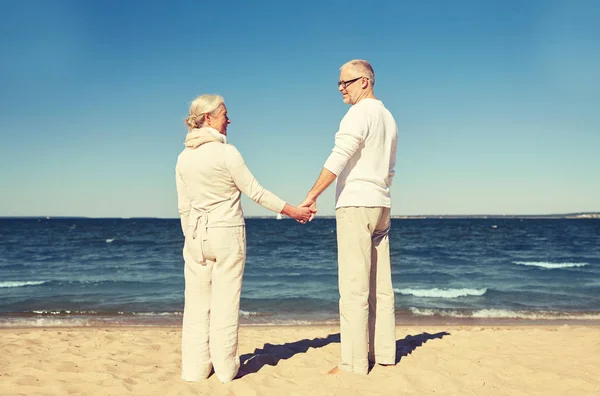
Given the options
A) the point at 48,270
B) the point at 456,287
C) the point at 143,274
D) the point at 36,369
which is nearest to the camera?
the point at 36,369

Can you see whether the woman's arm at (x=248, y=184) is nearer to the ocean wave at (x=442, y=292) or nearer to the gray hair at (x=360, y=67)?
the gray hair at (x=360, y=67)

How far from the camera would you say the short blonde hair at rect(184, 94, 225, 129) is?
11.4ft

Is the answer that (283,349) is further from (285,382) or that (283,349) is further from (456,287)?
(456,287)

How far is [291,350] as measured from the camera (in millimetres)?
5004

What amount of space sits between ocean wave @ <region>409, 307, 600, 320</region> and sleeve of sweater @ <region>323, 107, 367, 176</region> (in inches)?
268

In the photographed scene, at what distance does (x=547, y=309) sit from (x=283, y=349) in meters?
7.64

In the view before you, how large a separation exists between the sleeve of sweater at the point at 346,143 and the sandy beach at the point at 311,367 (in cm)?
167

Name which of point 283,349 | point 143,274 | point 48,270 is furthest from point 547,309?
point 48,270

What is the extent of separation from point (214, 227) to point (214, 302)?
576mm

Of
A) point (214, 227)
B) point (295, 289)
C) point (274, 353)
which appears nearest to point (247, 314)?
point (295, 289)

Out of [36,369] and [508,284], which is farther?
[508,284]

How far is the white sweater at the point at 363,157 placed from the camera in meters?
3.42

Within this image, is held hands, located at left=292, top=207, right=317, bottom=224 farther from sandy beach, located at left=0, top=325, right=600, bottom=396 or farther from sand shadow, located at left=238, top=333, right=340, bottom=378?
sand shadow, located at left=238, top=333, right=340, bottom=378

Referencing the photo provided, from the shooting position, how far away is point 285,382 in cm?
369
